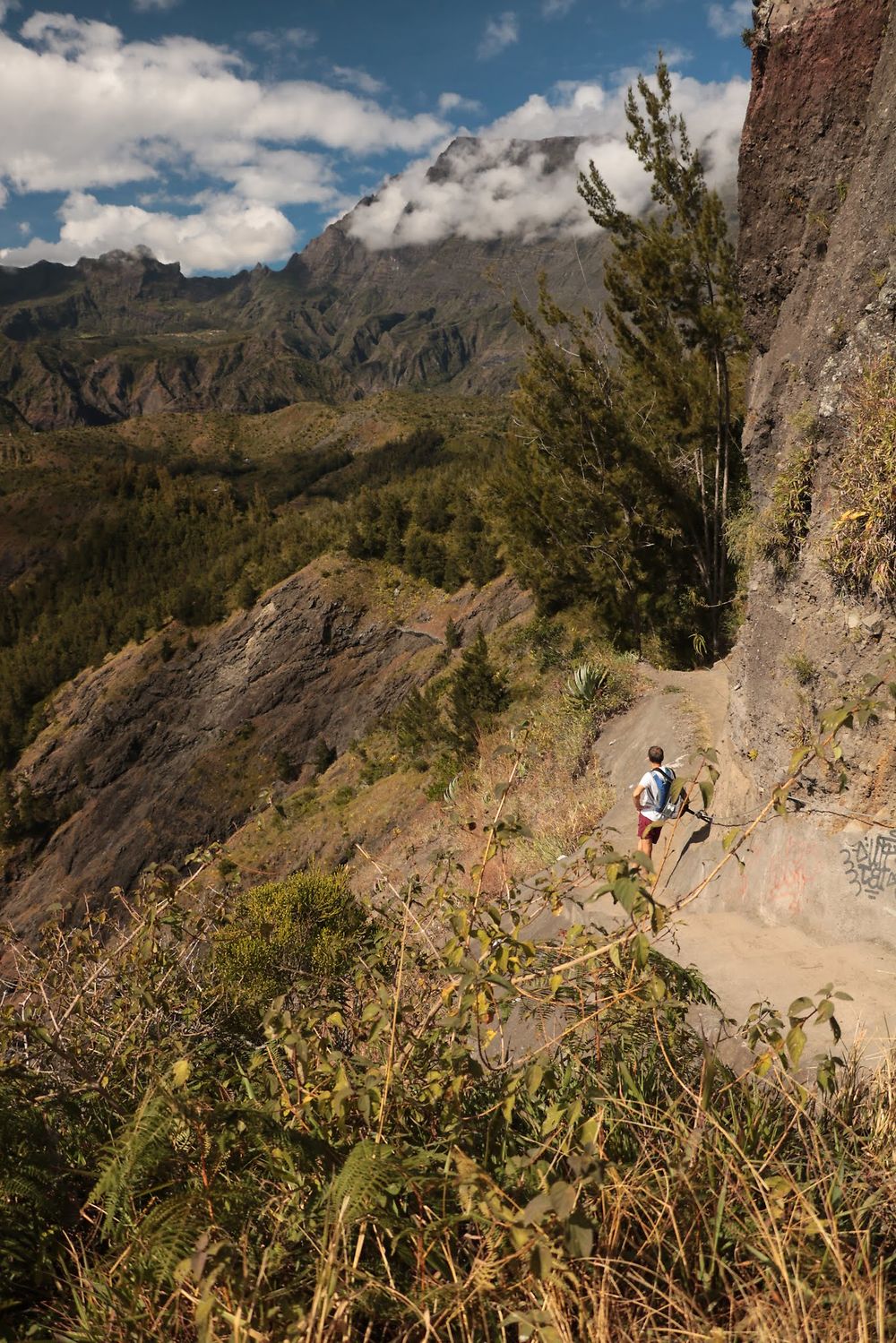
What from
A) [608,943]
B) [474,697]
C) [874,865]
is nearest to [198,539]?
[474,697]

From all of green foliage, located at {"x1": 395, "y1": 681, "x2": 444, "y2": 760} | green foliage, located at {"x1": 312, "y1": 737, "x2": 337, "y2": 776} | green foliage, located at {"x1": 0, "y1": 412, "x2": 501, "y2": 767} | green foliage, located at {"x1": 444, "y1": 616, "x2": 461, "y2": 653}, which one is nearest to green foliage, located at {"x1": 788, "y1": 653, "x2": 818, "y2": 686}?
green foliage, located at {"x1": 395, "y1": 681, "x2": 444, "y2": 760}

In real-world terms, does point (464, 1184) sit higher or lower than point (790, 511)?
lower

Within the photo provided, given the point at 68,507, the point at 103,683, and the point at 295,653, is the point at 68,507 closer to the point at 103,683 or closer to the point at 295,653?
the point at 103,683

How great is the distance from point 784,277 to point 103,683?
37909 mm

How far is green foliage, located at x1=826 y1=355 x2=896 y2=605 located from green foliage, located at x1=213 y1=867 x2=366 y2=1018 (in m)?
4.67

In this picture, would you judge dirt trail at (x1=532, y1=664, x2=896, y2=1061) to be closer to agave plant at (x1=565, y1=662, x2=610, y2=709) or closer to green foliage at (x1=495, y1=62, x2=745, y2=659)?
agave plant at (x1=565, y1=662, x2=610, y2=709)

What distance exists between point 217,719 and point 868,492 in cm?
3039

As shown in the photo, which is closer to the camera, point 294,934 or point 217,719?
point 294,934

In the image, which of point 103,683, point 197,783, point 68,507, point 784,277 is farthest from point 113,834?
point 68,507

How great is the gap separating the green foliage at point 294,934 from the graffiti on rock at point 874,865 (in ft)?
12.4

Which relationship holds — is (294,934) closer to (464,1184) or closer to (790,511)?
(790,511)

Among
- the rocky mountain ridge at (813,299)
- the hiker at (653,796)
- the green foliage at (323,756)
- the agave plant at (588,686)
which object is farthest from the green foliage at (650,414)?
the green foliage at (323,756)

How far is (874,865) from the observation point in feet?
14.1

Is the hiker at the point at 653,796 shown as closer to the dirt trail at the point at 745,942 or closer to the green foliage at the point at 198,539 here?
the dirt trail at the point at 745,942
